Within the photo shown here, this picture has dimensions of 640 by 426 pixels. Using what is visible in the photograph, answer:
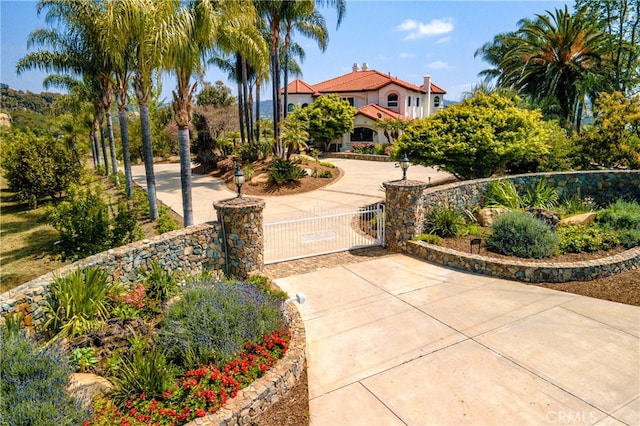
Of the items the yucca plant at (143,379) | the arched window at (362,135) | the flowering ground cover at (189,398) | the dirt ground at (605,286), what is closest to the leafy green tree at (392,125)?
the arched window at (362,135)

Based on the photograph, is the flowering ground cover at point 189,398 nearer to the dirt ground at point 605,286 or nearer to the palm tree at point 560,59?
the dirt ground at point 605,286

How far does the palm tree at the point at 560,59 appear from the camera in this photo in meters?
20.3

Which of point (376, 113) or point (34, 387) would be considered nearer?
point (34, 387)

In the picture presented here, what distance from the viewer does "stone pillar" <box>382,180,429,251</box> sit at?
31.4 feet

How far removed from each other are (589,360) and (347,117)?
29116 mm

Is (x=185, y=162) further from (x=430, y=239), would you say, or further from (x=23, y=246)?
(x=430, y=239)

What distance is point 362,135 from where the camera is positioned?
37.8 meters

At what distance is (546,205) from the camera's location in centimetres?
1220

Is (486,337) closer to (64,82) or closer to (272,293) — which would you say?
(272,293)

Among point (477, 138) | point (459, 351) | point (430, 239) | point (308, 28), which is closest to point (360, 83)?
point (308, 28)

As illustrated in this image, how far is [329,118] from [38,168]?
21.2 metres

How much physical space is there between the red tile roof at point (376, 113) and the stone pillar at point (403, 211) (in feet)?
89.0

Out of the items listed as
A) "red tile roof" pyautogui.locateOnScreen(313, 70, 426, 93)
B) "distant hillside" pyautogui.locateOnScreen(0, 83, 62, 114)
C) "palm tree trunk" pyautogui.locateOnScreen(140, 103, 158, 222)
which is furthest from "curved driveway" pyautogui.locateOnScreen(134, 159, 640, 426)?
"distant hillside" pyautogui.locateOnScreen(0, 83, 62, 114)

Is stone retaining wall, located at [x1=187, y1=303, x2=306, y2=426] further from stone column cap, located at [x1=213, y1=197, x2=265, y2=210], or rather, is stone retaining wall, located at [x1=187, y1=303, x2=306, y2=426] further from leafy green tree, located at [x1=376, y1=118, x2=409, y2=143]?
leafy green tree, located at [x1=376, y1=118, x2=409, y2=143]
